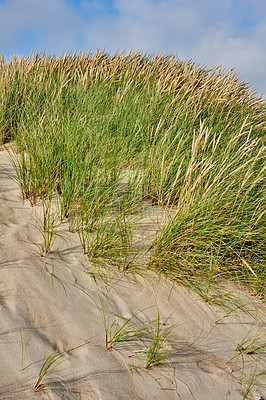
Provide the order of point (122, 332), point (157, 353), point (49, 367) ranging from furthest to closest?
point (122, 332)
point (157, 353)
point (49, 367)

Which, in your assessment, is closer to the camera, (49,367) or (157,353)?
(49,367)

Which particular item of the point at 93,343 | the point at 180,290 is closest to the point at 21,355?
the point at 93,343

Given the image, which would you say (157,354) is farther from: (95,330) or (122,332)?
(95,330)

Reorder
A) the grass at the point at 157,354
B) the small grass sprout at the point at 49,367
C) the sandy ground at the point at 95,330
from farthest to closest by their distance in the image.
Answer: the grass at the point at 157,354, the sandy ground at the point at 95,330, the small grass sprout at the point at 49,367

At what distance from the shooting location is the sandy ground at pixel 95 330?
4.63 ft

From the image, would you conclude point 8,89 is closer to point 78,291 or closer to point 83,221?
point 83,221

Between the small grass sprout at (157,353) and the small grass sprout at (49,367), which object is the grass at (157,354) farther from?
the small grass sprout at (49,367)

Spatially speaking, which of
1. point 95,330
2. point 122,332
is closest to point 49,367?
point 95,330

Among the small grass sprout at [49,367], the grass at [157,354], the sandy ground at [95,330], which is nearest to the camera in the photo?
the small grass sprout at [49,367]

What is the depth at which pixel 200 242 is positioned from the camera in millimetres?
2219

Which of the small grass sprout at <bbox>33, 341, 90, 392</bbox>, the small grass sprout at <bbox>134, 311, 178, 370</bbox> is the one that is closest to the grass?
the small grass sprout at <bbox>134, 311, 178, 370</bbox>

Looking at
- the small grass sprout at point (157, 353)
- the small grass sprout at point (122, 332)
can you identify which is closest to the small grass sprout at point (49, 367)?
the small grass sprout at point (122, 332)

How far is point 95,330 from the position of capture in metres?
1.68

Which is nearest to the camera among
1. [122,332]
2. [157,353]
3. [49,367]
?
[49,367]
